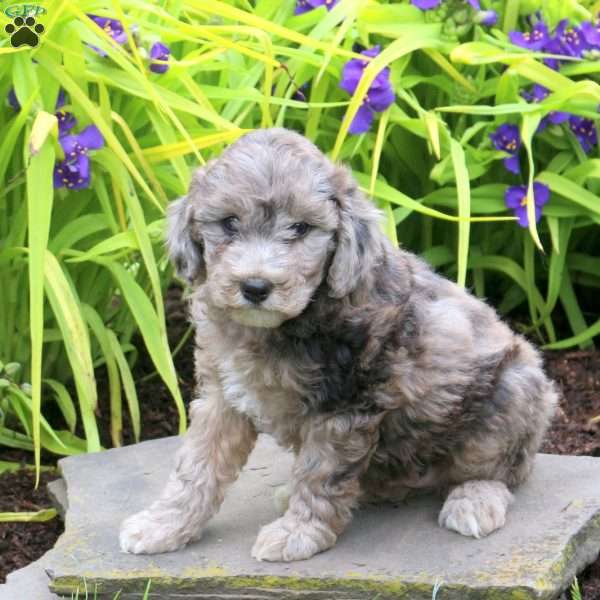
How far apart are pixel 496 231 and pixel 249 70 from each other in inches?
59.1

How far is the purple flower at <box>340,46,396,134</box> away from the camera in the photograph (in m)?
5.51

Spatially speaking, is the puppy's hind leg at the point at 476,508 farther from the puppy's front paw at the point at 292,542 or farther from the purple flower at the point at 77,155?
the purple flower at the point at 77,155

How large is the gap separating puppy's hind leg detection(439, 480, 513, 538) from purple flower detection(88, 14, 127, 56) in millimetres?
2203

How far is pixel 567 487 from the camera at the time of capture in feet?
15.1

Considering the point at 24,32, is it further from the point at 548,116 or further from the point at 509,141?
the point at 548,116

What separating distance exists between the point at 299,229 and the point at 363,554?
1098 mm

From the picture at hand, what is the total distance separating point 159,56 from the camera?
16.8 feet

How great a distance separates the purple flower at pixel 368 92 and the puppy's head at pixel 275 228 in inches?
65.5

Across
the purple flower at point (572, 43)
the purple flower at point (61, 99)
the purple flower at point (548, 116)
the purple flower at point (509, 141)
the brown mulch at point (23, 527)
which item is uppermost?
the purple flower at point (572, 43)

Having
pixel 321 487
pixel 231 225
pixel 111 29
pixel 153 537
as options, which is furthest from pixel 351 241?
pixel 111 29

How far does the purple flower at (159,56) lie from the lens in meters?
5.11

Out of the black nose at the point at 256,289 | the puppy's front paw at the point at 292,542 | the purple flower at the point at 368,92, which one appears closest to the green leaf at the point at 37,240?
the puppy's front paw at the point at 292,542

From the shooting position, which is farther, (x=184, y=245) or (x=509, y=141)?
(x=509, y=141)

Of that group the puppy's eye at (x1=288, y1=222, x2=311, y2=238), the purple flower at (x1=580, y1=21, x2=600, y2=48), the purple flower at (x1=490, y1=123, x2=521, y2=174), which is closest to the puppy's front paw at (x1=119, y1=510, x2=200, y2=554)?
the puppy's eye at (x1=288, y1=222, x2=311, y2=238)
